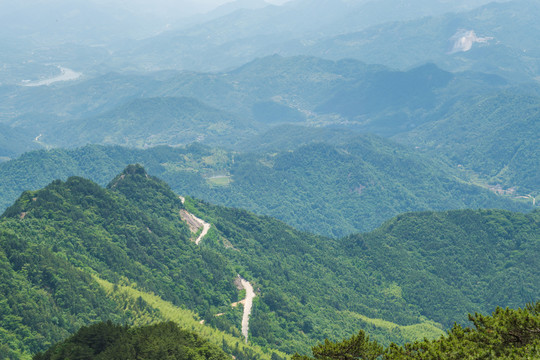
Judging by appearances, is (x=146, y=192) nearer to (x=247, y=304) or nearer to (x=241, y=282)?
(x=241, y=282)

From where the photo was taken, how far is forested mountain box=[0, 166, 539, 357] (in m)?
93.7

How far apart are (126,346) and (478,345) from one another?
1428 inches

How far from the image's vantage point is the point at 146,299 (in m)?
102

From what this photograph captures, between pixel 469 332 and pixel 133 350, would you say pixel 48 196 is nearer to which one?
pixel 133 350

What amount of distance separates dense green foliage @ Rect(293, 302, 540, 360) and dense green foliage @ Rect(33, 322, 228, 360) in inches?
849

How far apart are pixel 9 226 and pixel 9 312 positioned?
2873cm

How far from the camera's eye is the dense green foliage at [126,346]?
6347 cm

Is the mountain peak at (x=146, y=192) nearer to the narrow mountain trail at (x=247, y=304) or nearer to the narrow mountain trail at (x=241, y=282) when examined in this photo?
the narrow mountain trail at (x=241, y=282)

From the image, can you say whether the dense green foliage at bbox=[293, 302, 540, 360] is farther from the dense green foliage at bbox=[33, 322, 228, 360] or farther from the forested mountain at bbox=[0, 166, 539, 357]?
the forested mountain at bbox=[0, 166, 539, 357]

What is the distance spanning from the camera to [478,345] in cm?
4466

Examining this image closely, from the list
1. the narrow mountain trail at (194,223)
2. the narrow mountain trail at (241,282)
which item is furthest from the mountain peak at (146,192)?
the narrow mountain trail at (241,282)

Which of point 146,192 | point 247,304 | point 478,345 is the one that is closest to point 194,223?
point 146,192

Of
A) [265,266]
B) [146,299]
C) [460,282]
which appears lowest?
[460,282]

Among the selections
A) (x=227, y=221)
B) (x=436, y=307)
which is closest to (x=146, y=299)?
(x=227, y=221)
